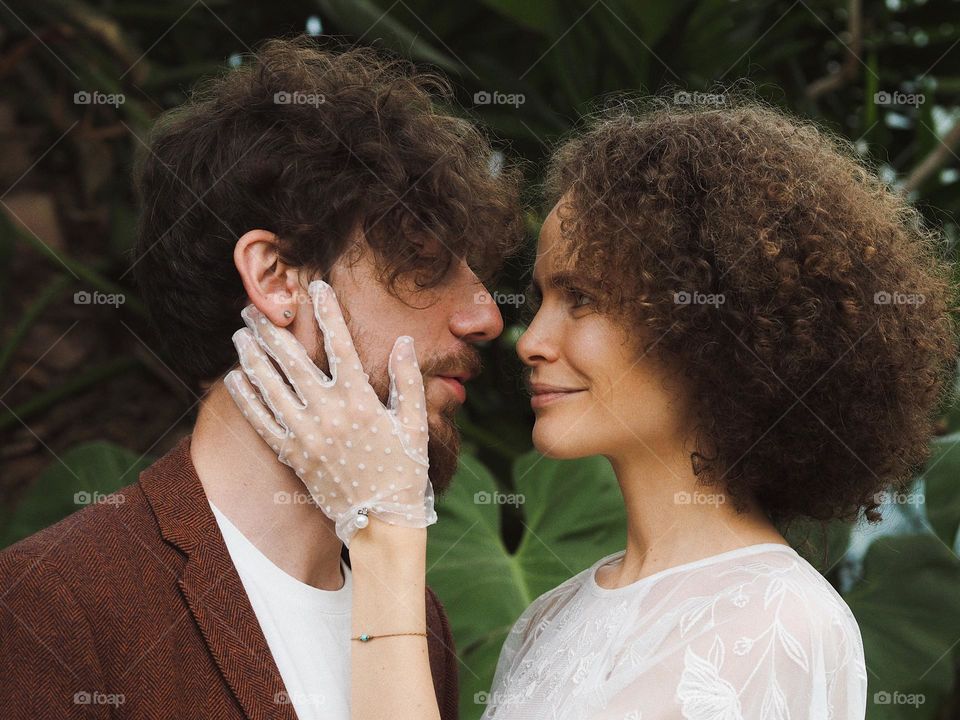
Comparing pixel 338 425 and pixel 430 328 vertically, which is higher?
pixel 430 328

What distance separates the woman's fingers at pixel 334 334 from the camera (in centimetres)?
125

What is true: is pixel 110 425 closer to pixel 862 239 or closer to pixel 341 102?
pixel 341 102

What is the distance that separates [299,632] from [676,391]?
1.81ft

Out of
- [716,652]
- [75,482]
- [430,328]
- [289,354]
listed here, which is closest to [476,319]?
[430,328]

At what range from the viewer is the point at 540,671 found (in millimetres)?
1250

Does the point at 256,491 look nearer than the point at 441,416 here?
Yes

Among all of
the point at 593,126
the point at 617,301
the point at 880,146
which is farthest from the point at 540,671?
the point at 880,146

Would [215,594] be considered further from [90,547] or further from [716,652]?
[716,652]

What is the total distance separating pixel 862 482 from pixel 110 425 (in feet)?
6.00

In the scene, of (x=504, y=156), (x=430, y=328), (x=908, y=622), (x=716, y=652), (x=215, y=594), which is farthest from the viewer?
(x=504, y=156)

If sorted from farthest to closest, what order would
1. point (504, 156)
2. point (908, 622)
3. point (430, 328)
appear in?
point (504, 156) → point (908, 622) → point (430, 328)

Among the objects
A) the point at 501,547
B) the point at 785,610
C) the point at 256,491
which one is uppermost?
the point at 785,610

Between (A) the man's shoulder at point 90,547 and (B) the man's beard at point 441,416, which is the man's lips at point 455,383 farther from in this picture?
(A) the man's shoulder at point 90,547

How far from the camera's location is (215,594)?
116cm
